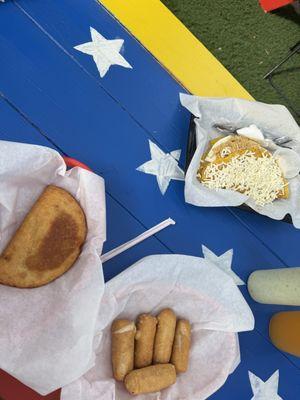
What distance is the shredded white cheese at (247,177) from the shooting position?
1.26m

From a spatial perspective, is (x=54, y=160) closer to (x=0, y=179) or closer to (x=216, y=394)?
(x=0, y=179)

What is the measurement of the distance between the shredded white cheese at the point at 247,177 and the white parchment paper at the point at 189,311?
246 mm

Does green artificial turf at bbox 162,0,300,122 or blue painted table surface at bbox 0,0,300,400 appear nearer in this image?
blue painted table surface at bbox 0,0,300,400

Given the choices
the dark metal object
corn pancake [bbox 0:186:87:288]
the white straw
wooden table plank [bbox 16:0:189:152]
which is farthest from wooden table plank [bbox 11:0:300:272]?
the dark metal object

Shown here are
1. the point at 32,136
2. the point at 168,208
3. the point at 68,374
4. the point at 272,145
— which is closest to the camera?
the point at 68,374

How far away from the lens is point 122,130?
125 cm

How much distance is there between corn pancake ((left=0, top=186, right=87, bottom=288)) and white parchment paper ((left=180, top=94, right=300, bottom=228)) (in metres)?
0.33

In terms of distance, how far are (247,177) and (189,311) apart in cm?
39

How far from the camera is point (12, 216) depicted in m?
1.06

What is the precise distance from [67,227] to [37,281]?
134 millimetres

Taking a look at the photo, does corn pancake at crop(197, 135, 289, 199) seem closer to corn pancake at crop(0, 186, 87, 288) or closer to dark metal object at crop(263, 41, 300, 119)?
corn pancake at crop(0, 186, 87, 288)

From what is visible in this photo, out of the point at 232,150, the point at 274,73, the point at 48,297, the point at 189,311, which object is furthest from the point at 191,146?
the point at 274,73

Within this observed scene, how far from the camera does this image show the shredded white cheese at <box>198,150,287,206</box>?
126 centimetres

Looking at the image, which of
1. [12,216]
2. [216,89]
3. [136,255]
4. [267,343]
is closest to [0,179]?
[12,216]
